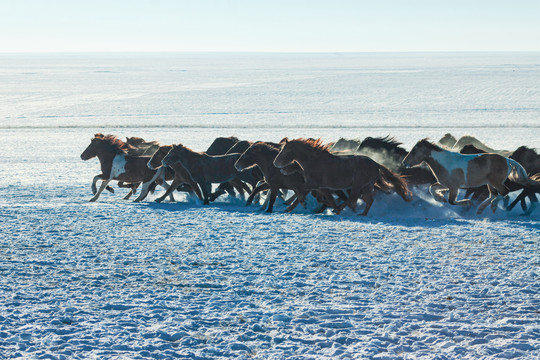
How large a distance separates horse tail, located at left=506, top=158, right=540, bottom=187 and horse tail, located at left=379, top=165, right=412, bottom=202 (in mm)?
1481

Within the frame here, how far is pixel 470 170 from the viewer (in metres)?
9.46

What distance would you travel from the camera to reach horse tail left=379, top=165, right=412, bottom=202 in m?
9.91

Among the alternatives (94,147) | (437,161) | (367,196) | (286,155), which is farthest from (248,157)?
(94,147)

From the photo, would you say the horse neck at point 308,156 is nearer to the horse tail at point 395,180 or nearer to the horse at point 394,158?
the horse tail at point 395,180

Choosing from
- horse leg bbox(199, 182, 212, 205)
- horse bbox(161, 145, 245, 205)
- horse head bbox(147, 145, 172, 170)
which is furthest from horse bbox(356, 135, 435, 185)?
horse head bbox(147, 145, 172, 170)

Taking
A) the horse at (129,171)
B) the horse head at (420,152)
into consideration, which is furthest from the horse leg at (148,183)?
the horse head at (420,152)

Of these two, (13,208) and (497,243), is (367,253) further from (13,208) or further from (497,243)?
(13,208)

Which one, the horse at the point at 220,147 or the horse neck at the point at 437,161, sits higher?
the horse neck at the point at 437,161

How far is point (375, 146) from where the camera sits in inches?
442

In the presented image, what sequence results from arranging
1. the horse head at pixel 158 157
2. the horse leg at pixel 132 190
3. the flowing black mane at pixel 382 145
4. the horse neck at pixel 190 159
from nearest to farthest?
1. the flowing black mane at pixel 382 145
2. the horse neck at pixel 190 159
3. the horse head at pixel 158 157
4. the horse leg at pixel 132 190

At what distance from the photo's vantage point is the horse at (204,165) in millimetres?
11281

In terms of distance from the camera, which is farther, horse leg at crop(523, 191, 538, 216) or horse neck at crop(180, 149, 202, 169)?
horse neck at crop(180, 149, 202, 169)

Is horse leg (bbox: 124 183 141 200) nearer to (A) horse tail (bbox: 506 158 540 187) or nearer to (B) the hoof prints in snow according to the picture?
(B) the hoof prints in snow

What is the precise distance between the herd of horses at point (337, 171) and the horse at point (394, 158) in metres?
0.02
